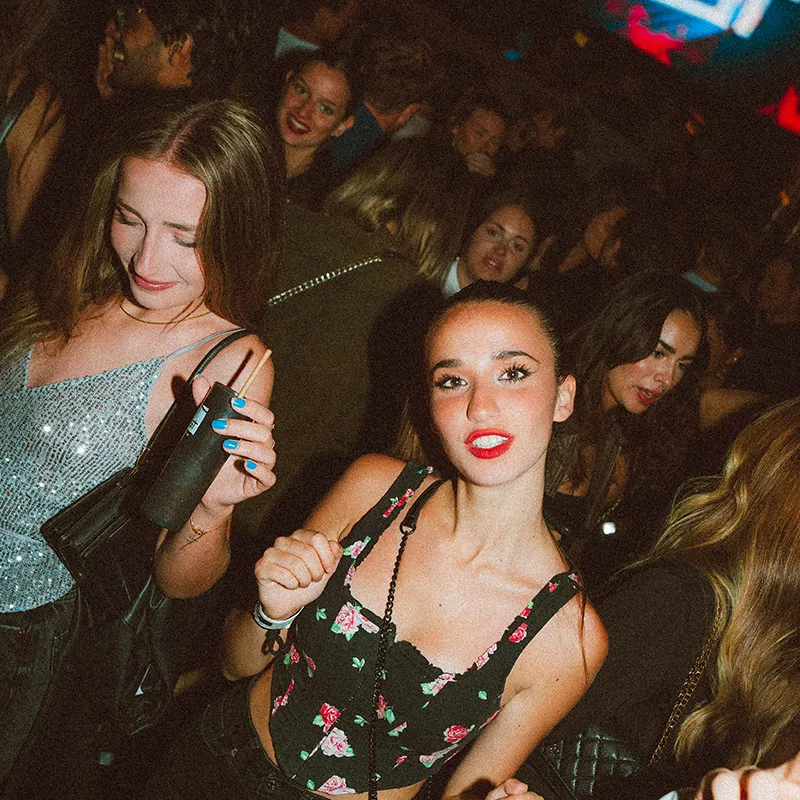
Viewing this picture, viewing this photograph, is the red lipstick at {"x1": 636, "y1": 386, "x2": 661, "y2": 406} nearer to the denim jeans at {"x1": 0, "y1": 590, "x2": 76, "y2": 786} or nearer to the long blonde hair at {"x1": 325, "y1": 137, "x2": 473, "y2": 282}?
the long blonde hair at {"x1": 325, "y1": 137, "x2": 473, "y2": 282}

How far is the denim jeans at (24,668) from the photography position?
179 cm

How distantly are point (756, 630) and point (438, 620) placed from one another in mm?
1029

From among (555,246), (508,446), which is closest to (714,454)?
(555,246)

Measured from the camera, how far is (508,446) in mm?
1659

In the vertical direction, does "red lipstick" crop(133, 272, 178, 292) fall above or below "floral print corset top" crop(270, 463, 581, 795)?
above

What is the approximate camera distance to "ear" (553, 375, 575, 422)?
1866 millimetres

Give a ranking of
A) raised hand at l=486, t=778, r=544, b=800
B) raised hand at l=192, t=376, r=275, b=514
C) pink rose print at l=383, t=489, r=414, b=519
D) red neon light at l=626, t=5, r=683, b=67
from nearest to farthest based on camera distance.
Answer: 1. raised hand at l=486, t=778, r=544, b=800
2. raised hand at l=192, t=376, r=275, b=514
3. pink rose print at l=383, t=489, r=414, b=519
4. red neon light at l=626, t=5, r=683, b=67

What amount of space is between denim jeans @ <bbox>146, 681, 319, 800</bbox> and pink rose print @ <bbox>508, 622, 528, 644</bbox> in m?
0.70

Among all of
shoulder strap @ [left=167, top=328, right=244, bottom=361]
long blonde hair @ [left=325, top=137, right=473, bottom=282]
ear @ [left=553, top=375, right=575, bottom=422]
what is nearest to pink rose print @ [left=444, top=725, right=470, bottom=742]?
ear @ [left=553, top=375, right=575, bottom=422]

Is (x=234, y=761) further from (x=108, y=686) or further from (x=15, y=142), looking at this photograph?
(x=15, y=142)

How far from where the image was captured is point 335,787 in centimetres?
175

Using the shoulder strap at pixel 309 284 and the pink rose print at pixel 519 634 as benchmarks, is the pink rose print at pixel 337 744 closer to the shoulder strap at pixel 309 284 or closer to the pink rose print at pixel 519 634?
the pink rose print at pixel 519 634

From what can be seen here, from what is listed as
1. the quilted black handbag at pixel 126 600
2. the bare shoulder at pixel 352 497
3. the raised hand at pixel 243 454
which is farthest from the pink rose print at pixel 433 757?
the raised hand at pixel 243 454

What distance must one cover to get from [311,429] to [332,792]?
1.35 metres
